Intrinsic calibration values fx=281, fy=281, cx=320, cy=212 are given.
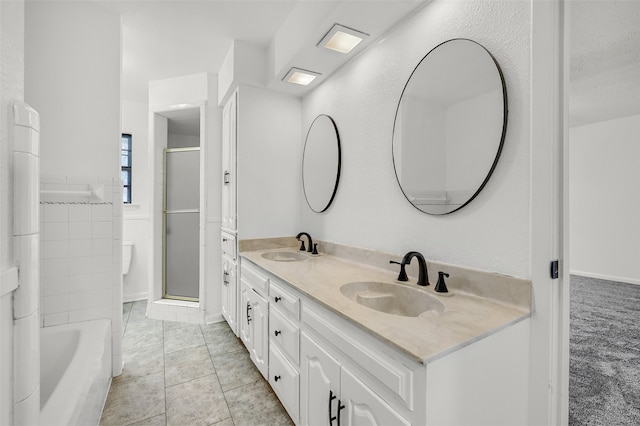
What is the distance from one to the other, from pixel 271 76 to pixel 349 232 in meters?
1.47

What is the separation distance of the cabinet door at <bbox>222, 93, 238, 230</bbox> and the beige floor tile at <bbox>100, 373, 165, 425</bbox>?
1.26 m

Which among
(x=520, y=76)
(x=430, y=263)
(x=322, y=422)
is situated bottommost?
(x=322, y=422)

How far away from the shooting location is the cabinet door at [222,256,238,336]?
2.51m

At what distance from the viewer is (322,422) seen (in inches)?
46.8

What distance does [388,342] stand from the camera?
32.1 inches

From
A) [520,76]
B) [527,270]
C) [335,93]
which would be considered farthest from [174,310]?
[520,76]

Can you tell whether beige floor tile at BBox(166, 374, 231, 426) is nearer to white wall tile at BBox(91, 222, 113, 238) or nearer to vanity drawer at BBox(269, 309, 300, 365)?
vanity drawer at BBox(269, 309, 300, 365)

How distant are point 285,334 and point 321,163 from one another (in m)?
1.34

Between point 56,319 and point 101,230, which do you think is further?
point 101,230

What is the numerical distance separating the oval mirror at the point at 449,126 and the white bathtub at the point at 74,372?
1.76 metres

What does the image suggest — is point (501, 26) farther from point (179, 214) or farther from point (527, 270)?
point (179, 214)

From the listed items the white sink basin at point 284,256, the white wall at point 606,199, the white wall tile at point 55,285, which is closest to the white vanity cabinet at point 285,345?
the white sink basin at point 284,256

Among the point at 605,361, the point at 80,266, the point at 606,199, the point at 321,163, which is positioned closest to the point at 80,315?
the point at 80,266

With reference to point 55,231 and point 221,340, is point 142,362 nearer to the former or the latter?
point 221,340
